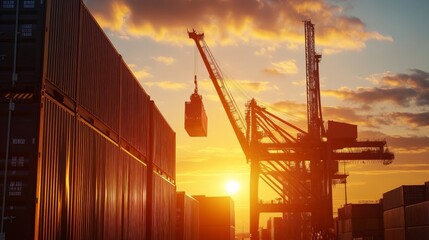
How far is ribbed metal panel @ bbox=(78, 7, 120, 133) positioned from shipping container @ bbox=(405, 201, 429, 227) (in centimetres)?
2786

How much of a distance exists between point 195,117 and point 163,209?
20.7m

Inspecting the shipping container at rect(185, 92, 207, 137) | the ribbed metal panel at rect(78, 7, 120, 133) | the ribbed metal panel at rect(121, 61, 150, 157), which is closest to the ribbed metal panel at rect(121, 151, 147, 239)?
the ribbed metal panel at rect(121, 61, 150, 157)

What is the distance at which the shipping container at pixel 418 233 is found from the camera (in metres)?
39.1

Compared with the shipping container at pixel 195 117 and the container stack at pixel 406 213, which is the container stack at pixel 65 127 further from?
the container stack at pixel 406 213

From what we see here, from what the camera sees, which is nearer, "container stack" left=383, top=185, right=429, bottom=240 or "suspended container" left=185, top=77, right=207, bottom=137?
"container stack" left=383, top=185, right=429, bottom=240

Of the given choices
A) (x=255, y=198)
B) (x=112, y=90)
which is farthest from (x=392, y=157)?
(x=112, y=90)

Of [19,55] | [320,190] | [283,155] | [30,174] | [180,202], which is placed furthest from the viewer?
[320,190]

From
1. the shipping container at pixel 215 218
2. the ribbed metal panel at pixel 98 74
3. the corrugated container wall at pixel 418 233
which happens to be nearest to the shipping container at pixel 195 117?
the shipping container at pixel 215 218

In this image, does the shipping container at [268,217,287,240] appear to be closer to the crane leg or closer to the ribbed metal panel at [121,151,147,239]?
the crane leg

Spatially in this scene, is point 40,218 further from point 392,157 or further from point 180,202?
point 392,157

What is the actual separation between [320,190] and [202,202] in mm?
12923

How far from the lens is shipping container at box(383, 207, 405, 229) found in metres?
45.4

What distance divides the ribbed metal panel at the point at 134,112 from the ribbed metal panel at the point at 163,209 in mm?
2457

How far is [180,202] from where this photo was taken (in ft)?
108
